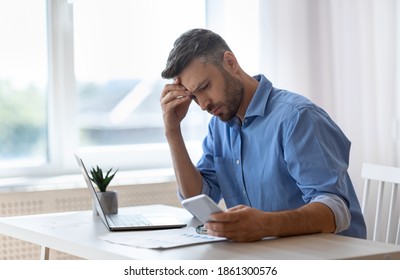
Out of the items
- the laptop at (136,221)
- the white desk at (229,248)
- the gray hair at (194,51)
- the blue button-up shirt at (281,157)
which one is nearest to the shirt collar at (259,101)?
the blue button-up shirt at (281,157)

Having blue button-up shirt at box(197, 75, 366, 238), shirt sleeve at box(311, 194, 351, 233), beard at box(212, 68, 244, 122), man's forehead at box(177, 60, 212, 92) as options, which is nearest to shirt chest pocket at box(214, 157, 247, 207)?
blue button-up shirt at box(197, 75, 366, 238)

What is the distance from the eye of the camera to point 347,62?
12.3ft

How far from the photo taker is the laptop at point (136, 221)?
2146 mm

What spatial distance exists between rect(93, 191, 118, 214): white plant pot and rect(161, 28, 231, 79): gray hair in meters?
0.39

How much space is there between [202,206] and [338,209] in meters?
0.36

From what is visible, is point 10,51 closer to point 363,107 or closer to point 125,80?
point 125,80

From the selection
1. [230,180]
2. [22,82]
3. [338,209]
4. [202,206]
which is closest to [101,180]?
[230,180]

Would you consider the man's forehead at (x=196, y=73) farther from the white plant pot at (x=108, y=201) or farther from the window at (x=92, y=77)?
the window at (x=92, y=77)

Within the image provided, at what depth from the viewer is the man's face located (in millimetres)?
2305

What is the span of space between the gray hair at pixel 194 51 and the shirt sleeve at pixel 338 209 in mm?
522

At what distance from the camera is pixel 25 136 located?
3.68 meters
